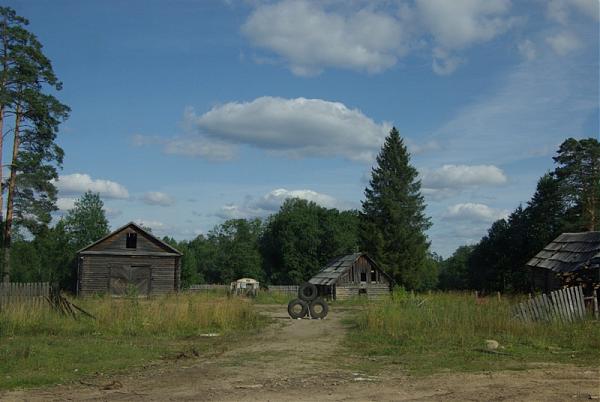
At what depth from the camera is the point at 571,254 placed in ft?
81.8

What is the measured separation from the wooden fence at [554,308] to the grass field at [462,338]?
431 mm

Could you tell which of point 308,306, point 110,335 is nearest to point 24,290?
point 110,335

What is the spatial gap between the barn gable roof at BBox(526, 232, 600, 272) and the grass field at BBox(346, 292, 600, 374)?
184 inches

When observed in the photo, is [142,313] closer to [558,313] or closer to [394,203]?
[558,313]

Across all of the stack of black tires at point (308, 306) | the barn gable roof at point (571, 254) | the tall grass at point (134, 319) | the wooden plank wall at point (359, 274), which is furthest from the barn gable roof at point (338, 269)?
the tall grass at point (134, 319)

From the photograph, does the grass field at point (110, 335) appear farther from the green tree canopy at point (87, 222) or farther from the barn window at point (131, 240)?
the green tree canopy at point (87, 222)

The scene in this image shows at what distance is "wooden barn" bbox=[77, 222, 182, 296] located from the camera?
126 feet

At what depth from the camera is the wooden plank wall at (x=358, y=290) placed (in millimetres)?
44244

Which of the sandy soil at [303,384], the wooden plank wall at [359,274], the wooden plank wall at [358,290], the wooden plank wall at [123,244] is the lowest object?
the sandy soil at [303,384]

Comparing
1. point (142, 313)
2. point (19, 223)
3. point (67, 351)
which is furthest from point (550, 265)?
point (19, 223)

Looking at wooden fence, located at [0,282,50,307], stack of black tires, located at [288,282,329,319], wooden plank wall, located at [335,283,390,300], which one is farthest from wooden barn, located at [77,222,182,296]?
stack of black tires, located at [288,282,329,319]

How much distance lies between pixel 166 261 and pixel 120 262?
2.95 metres

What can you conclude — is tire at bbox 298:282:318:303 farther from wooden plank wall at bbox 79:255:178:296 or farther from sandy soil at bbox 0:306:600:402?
wooden plank wall at bbox 79:255:178:296

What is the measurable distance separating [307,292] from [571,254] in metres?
11.3
